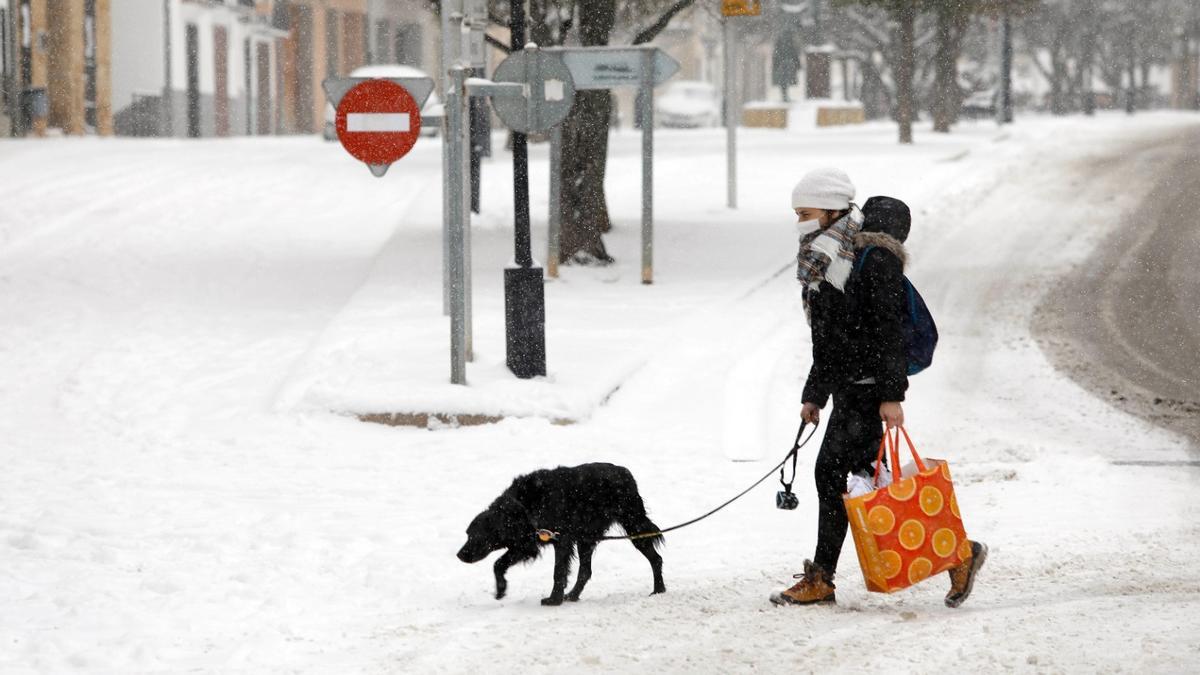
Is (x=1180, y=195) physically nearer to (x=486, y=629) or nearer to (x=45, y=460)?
(x=45, y=460)

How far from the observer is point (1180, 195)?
21484mm

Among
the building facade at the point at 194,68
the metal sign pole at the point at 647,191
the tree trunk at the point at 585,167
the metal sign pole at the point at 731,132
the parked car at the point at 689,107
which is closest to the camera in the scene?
the metal sign pole at the point at 647,191

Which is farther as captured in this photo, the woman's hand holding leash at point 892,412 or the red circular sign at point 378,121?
the red circular sign at point 378,121

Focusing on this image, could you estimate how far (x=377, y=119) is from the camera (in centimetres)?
1070

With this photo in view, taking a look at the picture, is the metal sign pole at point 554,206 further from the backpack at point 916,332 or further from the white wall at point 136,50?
the white wall at point 136,50

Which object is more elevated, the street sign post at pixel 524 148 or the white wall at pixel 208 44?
the white wall at pixel 208 44

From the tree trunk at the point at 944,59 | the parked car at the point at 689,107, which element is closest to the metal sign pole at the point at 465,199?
the tree trunk at the point at 944,59

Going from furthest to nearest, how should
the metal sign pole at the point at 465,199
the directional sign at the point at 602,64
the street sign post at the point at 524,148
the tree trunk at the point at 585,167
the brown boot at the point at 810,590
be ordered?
1. the tree trunk at the point at 585,167
2. the directional sign at the point at 602,64
3. the metal sign pole at the point at 465,199
4. the street sign post at the point at 524,148
5. the brown boot at the point at 810,590

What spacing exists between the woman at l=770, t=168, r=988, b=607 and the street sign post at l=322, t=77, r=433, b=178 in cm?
541

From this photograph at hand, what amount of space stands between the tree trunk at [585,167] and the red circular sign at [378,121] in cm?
559

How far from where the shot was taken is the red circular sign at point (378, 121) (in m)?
10.6

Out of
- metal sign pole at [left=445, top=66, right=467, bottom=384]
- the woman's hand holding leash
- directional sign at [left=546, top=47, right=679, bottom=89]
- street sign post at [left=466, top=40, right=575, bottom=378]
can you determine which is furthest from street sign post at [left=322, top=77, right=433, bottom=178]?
the woman's hand holding leash

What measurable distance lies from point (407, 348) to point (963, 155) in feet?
56.6

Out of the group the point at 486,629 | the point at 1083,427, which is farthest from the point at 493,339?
the point at 486,629
